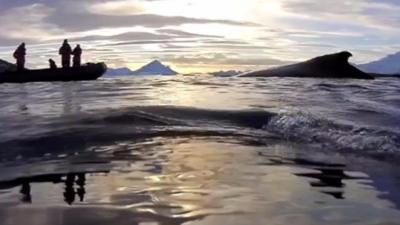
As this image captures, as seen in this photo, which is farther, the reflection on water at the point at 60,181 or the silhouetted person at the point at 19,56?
the silhouetted person at the point at 19,56

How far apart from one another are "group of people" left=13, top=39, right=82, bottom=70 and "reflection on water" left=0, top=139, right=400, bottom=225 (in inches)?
1147

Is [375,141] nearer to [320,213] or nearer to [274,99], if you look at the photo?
[320,213]

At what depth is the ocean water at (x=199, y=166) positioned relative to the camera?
14.5ft

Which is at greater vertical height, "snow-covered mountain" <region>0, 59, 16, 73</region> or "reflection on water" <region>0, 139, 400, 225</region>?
"snow-covered mountain" <region>0, 59, 16, 73</region>

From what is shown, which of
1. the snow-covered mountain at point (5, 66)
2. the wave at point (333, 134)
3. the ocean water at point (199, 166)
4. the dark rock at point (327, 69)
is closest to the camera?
the ocean water at point (199, 166)

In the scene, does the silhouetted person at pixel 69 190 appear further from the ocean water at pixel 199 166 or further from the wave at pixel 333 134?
the wave at pixel 333 134

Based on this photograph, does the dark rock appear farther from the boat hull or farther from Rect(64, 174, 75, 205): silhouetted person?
Rect(64, 174, 75, 205): silhouetted person

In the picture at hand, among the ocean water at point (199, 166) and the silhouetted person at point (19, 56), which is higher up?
the silhouetted person at point (19, 56)

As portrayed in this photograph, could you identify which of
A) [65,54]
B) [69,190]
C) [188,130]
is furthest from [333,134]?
[65,54]

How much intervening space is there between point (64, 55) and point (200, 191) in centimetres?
3214

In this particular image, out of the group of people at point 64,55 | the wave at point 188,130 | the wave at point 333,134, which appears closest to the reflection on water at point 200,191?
the wave at point 333,134

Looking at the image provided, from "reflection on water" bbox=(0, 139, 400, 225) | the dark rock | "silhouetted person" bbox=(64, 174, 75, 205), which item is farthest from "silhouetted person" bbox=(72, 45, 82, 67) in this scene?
"silhouetted person" bbox=(64, 174, 75, 205)

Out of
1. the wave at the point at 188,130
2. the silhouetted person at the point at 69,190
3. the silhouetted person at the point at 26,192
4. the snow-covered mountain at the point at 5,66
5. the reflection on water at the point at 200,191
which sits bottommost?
the silhouetted person at the point at 26,192

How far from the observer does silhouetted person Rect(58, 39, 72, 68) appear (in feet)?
117
